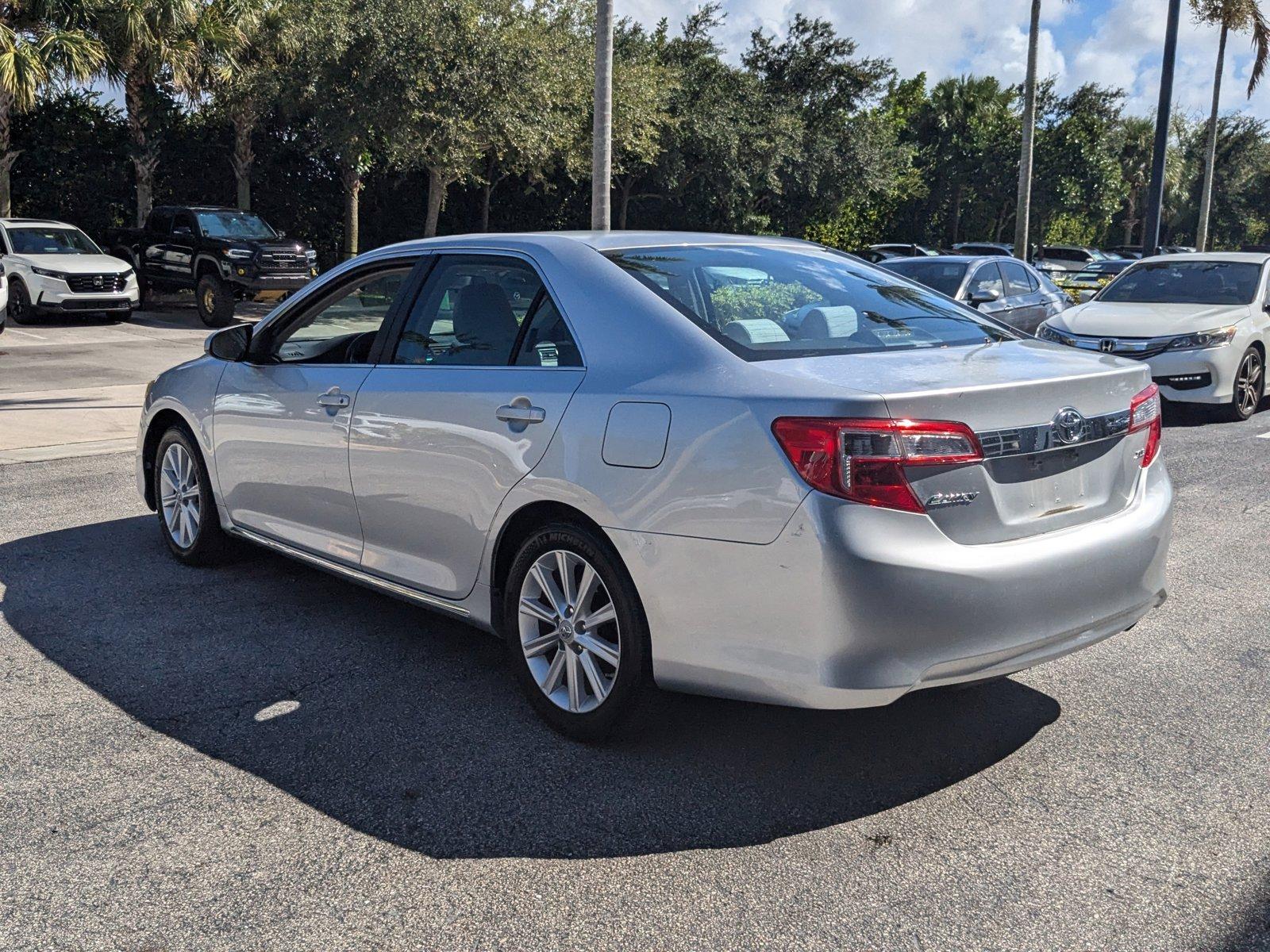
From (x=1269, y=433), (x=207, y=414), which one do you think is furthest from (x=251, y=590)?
(x=1269, y=433)

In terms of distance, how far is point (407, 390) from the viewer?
4.52m

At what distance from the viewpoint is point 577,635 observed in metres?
3.91

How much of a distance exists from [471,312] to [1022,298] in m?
11.1

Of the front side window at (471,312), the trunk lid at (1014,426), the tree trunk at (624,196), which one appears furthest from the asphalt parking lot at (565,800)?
the tree trunk at (624,196)

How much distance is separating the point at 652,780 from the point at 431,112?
1977 centimetres

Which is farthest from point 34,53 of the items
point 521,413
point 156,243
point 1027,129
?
point 521,413

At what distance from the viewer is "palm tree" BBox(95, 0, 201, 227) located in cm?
2245

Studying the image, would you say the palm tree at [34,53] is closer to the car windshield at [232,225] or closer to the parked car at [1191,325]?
the car windshield at [232,225]

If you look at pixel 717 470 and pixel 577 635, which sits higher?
pixel 717 470

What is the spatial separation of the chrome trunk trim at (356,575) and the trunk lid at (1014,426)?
1.56 m

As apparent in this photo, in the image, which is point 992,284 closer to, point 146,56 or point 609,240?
point 609,240

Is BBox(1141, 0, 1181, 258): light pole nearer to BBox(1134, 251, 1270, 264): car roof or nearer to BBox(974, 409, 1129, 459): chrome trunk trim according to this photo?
BBox(1134, 251, 1270, 264): car roof

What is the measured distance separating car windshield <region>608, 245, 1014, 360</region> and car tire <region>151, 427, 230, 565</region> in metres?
2.67

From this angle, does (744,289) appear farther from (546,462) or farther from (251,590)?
(251,590)
